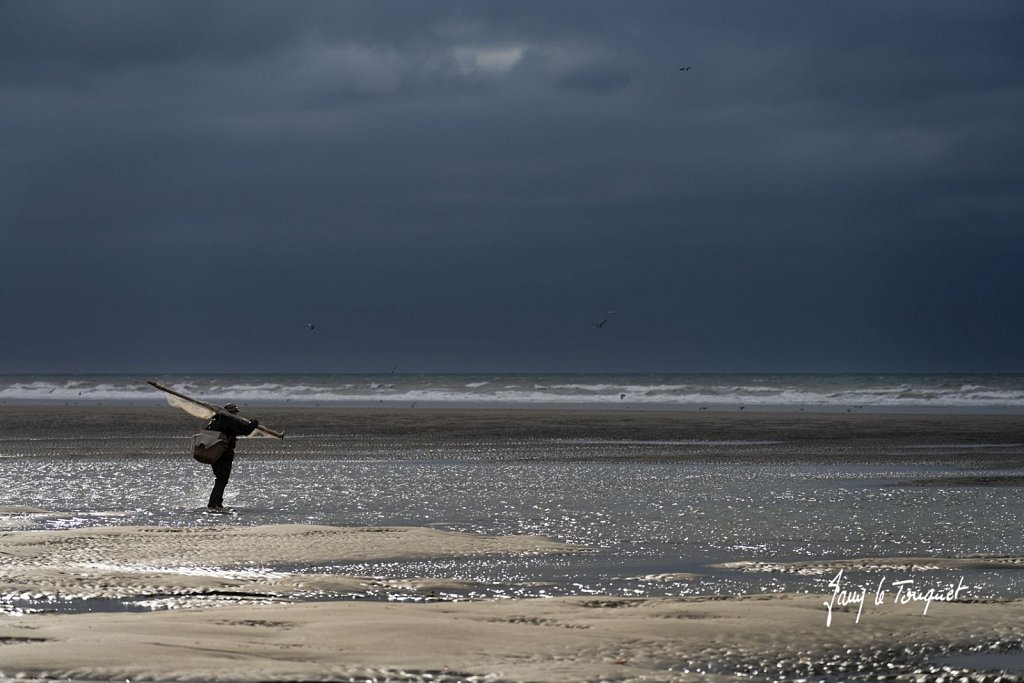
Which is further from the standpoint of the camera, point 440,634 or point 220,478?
point 220,478

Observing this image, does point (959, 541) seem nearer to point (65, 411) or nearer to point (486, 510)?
point (486, 510)

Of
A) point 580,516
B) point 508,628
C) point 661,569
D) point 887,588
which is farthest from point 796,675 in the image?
point 580,516

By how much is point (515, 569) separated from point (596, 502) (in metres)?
6.33

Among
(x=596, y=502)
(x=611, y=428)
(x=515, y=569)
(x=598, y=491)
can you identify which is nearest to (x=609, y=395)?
(x=611, y=428)

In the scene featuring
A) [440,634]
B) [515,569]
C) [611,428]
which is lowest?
[611,428]

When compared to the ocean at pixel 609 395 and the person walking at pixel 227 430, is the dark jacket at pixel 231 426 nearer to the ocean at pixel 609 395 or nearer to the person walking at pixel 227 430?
the person walking at pixel 227 430

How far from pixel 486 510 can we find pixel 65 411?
39.1m

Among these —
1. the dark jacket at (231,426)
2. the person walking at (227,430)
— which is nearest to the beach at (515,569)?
the person walking at (227,430)

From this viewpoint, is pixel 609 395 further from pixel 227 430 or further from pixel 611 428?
pixel 227 430

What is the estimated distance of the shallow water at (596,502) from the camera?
38.2ft

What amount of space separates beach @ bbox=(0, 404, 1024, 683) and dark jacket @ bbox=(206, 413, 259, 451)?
1.01 metres

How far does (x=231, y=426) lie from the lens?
18000mm

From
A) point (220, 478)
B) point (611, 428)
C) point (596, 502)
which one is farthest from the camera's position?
point (611, 428)

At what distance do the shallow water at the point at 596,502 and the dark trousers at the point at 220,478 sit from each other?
13.2 inches
